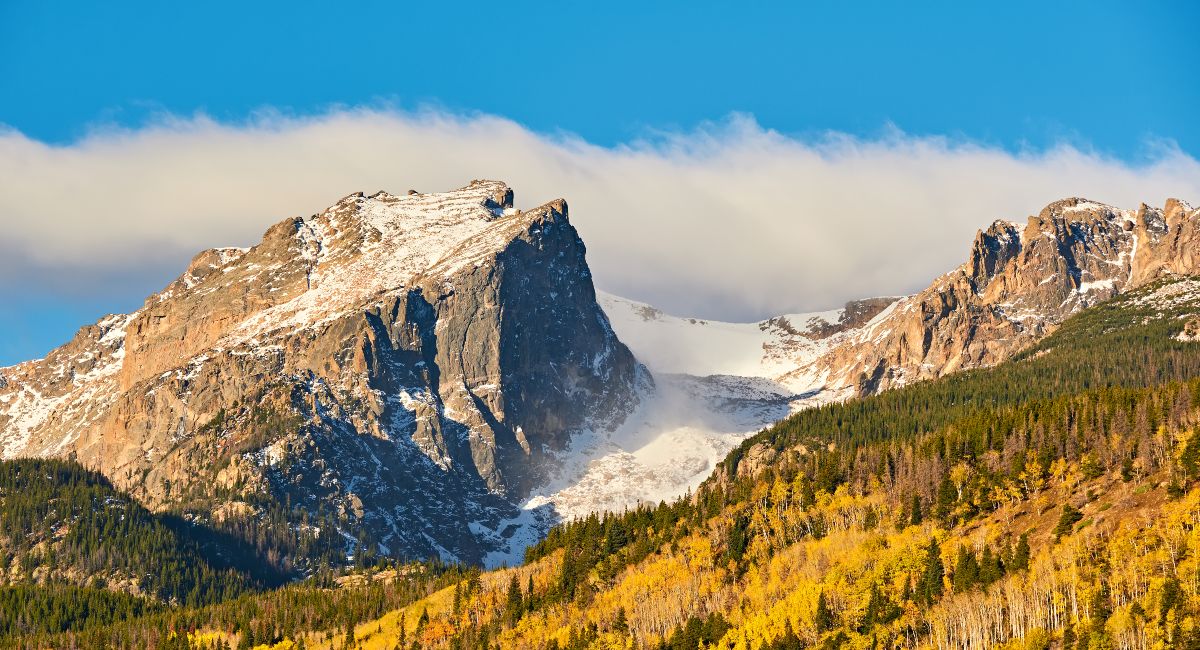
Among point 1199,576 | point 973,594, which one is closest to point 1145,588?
point 1199,576

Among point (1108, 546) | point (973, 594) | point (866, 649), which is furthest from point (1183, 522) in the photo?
point (866, 649)

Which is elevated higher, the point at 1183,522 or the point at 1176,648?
the point at 1183,522

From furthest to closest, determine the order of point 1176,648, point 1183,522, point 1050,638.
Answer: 1. point 1183,522
2. point 1050,638
3. point 1176,648

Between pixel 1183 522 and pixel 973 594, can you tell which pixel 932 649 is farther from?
pixel 1183 522

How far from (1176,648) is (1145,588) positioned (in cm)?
1616

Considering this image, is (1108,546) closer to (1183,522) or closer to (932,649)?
(1183,522)

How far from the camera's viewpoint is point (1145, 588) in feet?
601

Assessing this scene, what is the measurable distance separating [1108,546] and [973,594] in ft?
55.7

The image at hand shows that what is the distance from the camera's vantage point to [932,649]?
191 metres

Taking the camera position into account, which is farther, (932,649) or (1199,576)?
(932,649)

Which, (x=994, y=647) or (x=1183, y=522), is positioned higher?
(x=1183, y=522)

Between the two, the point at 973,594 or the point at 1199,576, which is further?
the point at 973,594

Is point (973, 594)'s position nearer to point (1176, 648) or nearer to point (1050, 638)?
point (1050, 638)

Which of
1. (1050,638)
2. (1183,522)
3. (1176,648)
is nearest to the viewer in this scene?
(1176,648)
